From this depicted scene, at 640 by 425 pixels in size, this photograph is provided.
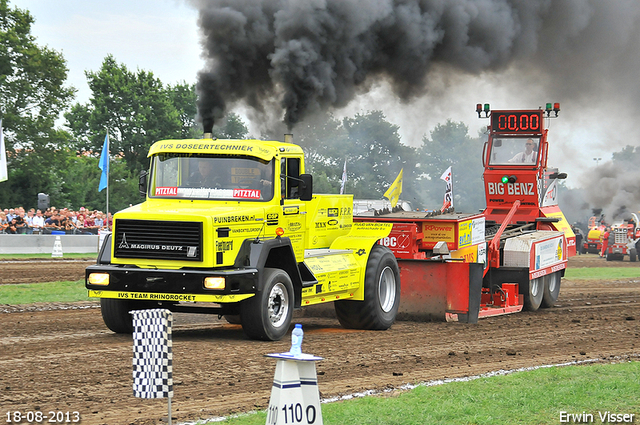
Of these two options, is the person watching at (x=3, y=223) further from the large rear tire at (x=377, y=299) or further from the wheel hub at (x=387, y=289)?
the wheel hub at (x=387, y=289)

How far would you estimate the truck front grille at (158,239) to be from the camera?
9703mm

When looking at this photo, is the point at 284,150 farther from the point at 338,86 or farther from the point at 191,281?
the point at 338,86

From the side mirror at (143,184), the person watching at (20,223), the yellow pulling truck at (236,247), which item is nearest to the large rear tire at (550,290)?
the yellow pulling truck at (236,247)

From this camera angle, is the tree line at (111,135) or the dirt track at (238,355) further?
the tree line at (111,135)

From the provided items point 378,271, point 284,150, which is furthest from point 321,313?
point 284,150

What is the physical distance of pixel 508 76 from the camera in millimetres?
18250

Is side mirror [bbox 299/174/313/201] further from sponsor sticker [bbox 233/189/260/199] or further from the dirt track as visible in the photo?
the dirt track

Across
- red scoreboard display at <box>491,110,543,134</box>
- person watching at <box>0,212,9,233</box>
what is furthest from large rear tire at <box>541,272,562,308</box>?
person watching at <box>0,212,9,233</box>

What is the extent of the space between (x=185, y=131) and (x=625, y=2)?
4056cm

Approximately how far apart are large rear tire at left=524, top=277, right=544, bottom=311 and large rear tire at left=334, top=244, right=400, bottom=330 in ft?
12.0

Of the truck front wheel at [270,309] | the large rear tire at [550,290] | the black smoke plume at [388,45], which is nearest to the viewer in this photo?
the truck front wheel at [270,309]

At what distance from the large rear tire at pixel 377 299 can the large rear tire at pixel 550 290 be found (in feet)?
15.9

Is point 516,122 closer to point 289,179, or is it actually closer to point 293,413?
point 289,179

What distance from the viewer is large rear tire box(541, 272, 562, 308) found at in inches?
647
